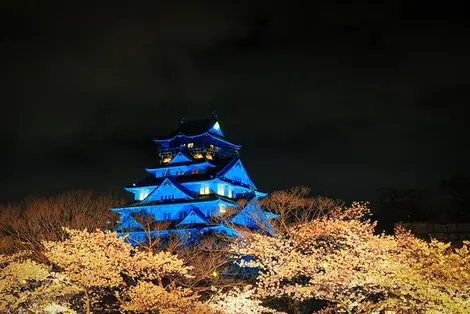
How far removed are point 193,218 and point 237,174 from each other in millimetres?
9499

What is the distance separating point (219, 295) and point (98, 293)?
5552 mm

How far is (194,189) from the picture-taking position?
5212 centimetres

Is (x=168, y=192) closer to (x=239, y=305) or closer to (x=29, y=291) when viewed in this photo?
(x=29, y=291)

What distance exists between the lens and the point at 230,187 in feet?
176

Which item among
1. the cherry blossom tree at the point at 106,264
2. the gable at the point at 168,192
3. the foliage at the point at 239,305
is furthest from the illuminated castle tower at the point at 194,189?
the cherry blossom tree at the point at 106,264

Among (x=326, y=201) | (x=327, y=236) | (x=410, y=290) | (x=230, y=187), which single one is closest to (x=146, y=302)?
(x=327, y=236)

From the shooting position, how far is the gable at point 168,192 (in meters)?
50.2

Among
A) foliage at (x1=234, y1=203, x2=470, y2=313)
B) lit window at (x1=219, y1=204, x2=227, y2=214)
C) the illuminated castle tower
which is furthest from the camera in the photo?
lit window at (x1=219, y1=204, x2=227, y2=214)

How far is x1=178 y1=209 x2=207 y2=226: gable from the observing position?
1863 inches

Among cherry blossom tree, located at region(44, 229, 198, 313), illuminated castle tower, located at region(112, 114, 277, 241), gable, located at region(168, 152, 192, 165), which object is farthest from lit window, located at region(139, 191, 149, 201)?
cherry blossom tree, located at region(44, 229, 198, 313)

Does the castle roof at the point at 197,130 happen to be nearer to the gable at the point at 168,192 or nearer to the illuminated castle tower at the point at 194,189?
the illuminated castle tower at the point at 194,189

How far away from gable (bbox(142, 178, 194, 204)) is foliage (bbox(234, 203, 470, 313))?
27.6 m

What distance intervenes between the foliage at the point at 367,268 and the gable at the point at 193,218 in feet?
79.9

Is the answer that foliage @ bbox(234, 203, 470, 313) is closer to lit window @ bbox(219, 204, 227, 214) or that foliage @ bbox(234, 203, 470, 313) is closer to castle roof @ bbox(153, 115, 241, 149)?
lit window @ bbox(219, 204, 227, 214)
